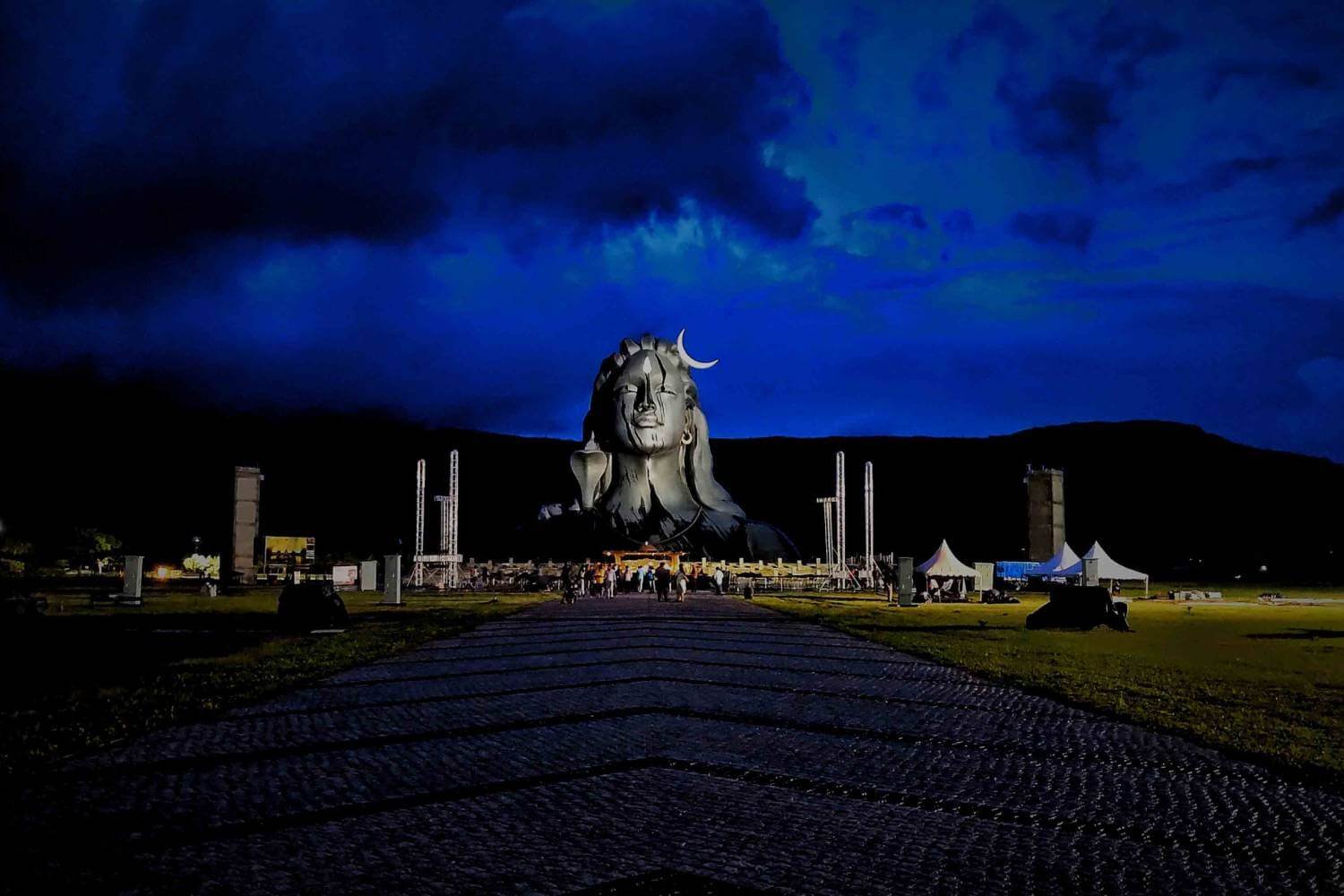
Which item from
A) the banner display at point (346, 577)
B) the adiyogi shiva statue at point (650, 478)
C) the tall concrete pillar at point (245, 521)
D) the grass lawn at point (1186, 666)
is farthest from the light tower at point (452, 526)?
the grass lawn at point (1186, 666)

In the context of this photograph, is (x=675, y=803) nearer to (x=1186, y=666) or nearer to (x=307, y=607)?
→ (x=1186, y=666)

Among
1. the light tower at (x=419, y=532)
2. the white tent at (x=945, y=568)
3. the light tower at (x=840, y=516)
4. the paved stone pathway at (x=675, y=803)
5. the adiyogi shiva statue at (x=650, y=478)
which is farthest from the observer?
the adiyogi shiva statue at (x=650, y=478)

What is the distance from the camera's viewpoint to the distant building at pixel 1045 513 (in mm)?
41156

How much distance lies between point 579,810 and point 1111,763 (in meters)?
3.25

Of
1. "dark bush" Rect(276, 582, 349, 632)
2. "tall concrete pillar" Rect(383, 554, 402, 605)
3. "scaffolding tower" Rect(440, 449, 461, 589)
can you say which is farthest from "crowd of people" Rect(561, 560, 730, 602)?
"dark bush" Rect(276, 582, 349, 632)

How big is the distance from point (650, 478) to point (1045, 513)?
692 inches

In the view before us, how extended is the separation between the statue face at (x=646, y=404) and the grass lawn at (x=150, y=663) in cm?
2621

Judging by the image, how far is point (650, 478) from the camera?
49.3 metres

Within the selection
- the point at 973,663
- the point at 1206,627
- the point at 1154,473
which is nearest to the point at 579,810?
the point at 973,663

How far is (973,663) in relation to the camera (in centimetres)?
1184

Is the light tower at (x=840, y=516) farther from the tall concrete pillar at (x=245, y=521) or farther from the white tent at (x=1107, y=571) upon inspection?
the tall concrete pillar at (x=245, y=521)

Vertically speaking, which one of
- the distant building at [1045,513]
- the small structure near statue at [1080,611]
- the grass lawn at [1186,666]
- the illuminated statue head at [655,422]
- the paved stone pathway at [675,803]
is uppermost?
the illuminated statue head at [655,422]

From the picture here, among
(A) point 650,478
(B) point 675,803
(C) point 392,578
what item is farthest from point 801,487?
(B) point 675,803

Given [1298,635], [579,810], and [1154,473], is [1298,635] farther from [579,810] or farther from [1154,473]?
[1154,473]
